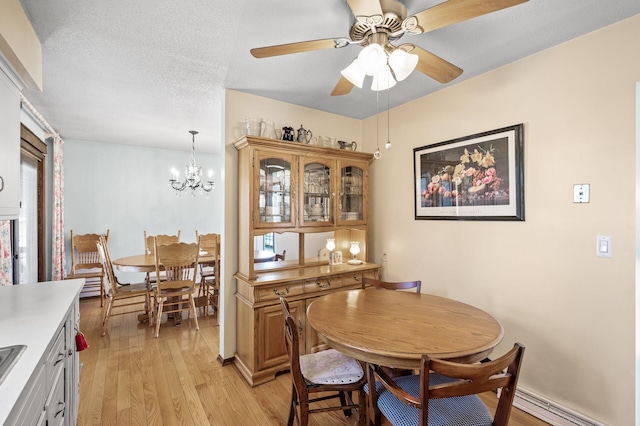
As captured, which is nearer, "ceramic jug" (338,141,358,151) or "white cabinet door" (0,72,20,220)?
"white cabinet door" (0,72,20,220)

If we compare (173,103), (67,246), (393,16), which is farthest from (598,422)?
(67,246)

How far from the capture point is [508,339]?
2252 millimetres

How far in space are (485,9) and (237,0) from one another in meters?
1.20

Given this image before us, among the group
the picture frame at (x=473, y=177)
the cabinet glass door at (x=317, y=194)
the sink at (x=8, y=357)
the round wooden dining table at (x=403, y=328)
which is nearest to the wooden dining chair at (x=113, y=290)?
the cabinet glass door at (x=317, y=194)

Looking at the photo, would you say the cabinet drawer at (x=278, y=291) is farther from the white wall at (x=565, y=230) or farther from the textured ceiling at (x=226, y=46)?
the textured ceiling at (x=226, y=46)

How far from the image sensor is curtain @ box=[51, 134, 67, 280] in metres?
4.23

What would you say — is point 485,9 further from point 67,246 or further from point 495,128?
point 67,246

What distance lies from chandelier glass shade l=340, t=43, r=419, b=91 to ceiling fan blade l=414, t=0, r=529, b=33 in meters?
0.15

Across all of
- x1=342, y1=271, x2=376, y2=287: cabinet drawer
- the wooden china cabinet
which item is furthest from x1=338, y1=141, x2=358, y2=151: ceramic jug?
x1=342, y1=271, x2=376, y2=287: cabinet drawer

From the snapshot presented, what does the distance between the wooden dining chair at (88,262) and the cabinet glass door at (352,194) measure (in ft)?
12.4

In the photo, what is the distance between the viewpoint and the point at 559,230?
1980mm

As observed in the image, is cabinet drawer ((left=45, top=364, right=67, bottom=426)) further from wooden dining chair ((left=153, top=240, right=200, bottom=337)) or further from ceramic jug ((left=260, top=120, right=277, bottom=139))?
ceramic jug ((left=260, top=120, right=277, bottom=139))

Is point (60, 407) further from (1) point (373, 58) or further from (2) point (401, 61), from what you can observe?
(2) point (401, 61)

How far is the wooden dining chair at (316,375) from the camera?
5.07 ft
